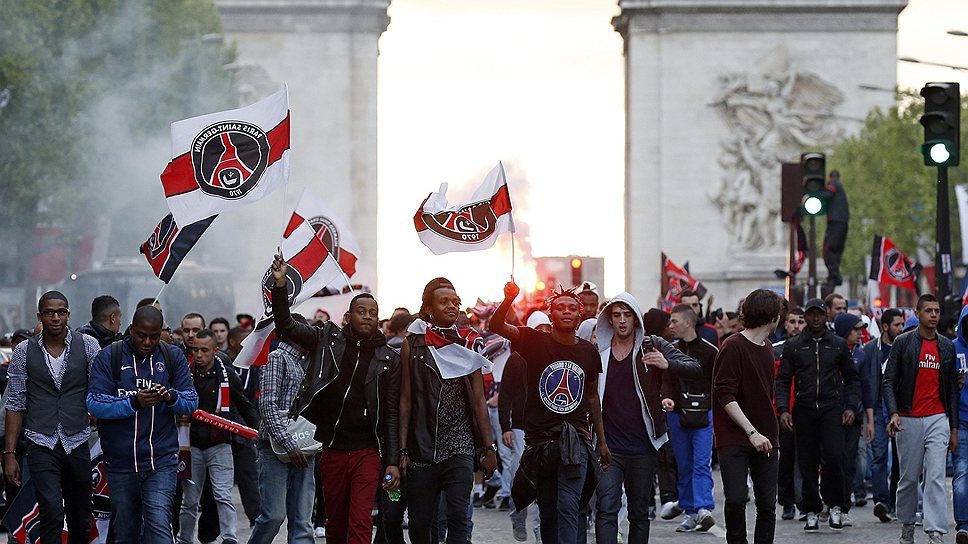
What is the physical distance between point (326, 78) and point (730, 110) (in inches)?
417

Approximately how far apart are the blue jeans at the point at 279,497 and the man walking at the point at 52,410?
103cm

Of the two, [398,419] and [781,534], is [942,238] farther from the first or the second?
[398,419]

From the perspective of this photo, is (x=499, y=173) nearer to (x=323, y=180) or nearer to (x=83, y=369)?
(x=83, y=369)

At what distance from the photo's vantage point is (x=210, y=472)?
47.5 feet

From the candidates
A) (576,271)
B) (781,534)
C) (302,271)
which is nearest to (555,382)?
(302,271)

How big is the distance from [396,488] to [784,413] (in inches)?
184

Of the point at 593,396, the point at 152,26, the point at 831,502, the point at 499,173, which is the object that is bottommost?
the point at 831,502

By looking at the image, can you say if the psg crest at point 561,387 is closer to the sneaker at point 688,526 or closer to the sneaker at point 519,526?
the sneaker at point 519,526

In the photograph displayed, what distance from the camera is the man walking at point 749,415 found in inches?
484

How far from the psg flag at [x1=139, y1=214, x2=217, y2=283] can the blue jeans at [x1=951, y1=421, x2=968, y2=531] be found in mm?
5278

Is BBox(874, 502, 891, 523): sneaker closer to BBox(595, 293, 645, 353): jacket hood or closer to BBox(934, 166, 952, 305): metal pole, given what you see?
BBox(934, 166, 952, 305): metal pole

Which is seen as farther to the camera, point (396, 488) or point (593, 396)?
point (593, 396)

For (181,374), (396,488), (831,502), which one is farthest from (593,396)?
(831,502)

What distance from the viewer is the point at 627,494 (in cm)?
1238
